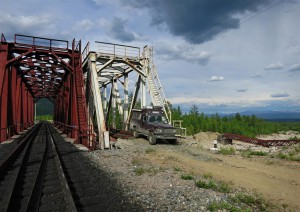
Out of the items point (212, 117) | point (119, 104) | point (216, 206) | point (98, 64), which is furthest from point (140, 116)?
point (212, 117)

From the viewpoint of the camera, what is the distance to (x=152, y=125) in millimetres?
19688

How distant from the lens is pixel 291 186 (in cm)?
927

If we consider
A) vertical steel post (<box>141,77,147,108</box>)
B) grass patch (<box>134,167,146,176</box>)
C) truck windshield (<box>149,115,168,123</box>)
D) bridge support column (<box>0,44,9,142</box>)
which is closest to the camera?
grass patch (<box>134,167,146,176</box>)

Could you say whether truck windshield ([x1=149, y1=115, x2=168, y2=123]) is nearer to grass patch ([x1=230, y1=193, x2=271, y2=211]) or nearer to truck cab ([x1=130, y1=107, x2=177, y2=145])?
truck cab ([x1=130, y1=107, x2=177, y2=145])

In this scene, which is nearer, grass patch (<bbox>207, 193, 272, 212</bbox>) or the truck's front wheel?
grass patch (<bbox>207, 193, 272, 212</bbox>)

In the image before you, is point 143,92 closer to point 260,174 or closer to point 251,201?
point 260,174

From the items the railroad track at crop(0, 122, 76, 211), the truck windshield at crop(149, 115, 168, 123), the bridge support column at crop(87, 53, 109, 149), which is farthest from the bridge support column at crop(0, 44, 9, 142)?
the truck windshield at crop(149, 115, 168, 123)

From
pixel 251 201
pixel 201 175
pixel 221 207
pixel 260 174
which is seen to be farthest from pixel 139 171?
pixel 260 174

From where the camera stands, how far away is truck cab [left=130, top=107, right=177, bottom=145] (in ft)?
62.2

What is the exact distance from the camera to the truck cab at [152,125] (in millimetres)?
18969

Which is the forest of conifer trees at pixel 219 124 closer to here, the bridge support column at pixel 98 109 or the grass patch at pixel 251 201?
the bridge support column at pixel 98 109

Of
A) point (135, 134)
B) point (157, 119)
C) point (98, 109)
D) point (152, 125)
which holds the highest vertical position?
point (98, 109)

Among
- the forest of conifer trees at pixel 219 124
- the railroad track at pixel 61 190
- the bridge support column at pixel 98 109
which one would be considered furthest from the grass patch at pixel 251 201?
the forest of conifer trees at pixel 219 124

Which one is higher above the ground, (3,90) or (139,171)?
(3,90)
